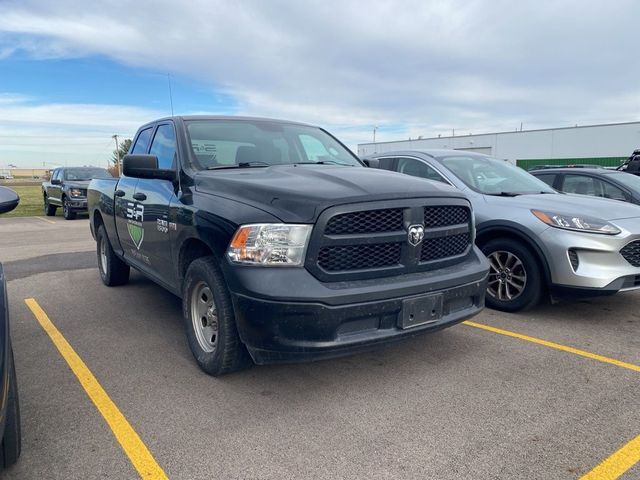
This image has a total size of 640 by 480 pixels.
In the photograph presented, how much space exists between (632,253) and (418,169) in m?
2.53

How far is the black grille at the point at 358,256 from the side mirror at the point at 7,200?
5.65ft

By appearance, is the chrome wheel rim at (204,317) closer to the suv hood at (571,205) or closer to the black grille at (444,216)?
the black grille at (444,216)

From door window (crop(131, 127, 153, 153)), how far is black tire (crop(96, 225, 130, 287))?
4.26ft

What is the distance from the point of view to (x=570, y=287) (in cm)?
449

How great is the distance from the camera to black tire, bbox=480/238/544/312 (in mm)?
4756

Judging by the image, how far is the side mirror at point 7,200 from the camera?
102 inches

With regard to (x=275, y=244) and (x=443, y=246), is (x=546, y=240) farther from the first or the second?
(x=275, y=244)

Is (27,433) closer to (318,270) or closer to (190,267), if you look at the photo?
(190,267)

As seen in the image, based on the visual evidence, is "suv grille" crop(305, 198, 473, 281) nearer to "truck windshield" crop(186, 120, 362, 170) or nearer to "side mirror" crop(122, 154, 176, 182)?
"truck windshield" crop(186, 120, 362, 170)

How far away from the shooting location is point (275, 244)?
9.30 feet

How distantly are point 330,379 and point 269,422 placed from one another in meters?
0.69

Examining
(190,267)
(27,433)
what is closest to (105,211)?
(190,267)

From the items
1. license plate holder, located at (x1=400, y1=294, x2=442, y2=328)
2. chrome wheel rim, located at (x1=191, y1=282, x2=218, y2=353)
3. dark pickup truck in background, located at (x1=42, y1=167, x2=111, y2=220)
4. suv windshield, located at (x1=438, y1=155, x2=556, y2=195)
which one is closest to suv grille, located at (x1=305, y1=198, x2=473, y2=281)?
license plate holder, located at (x1=400, y1=294, x2=442, y2=328)

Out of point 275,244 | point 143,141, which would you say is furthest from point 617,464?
point 143,141
